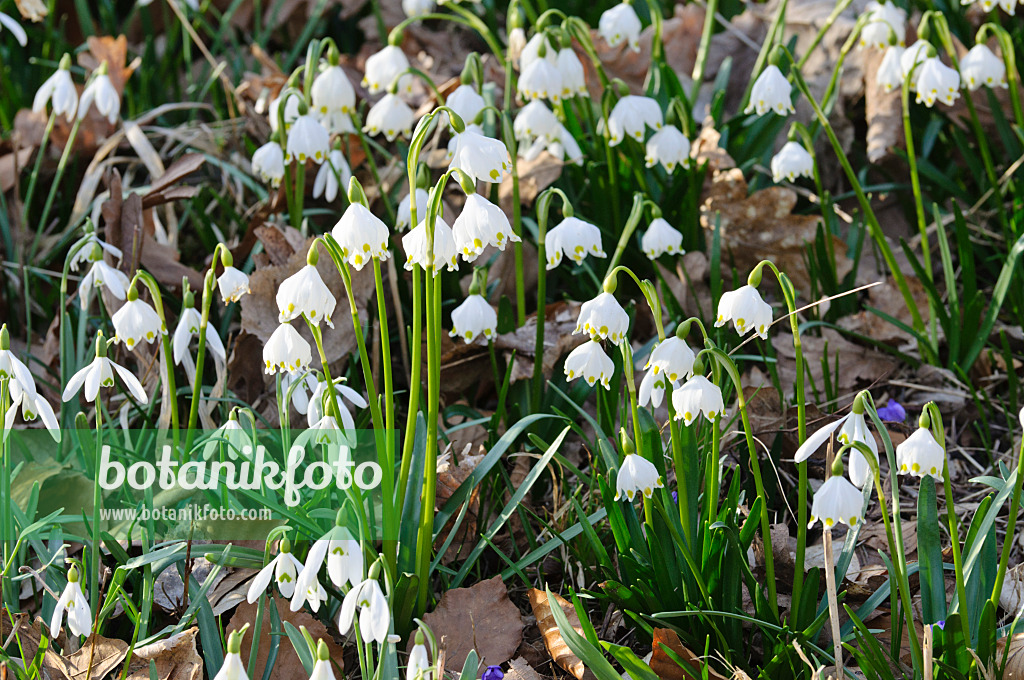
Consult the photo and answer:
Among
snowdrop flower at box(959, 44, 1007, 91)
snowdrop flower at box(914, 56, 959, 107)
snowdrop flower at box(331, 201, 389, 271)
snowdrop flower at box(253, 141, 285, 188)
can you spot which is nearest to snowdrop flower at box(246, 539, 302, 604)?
snowdrop flower at box(331, 201, 389, 271)

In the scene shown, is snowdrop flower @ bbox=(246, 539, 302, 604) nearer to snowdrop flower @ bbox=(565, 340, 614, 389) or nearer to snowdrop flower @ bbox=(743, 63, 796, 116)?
snowdrop flower @ bbox=(565, 340, 614, 389)

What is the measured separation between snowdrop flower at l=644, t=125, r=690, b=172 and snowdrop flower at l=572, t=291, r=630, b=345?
0.87 m

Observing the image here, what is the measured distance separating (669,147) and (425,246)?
122 centimetres

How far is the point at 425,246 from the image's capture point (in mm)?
1330

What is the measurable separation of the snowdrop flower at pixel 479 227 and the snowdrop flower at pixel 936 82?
1.42m

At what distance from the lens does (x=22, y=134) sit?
3195 mm

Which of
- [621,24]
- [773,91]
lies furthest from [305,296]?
[621,24]

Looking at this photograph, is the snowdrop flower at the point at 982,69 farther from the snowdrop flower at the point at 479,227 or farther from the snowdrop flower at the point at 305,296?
the snowdrop flower at the point at 305,296

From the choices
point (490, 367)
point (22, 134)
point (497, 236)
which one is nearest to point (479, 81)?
point (490, 367)

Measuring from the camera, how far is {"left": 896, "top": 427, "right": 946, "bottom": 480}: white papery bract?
1.37m

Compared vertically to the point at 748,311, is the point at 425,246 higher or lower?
higher

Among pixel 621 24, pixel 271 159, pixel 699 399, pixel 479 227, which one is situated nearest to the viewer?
pixel 479 227

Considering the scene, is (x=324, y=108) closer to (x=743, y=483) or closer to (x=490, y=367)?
(x=490, y=367)

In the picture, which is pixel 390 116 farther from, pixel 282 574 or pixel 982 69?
pixel 982 69
